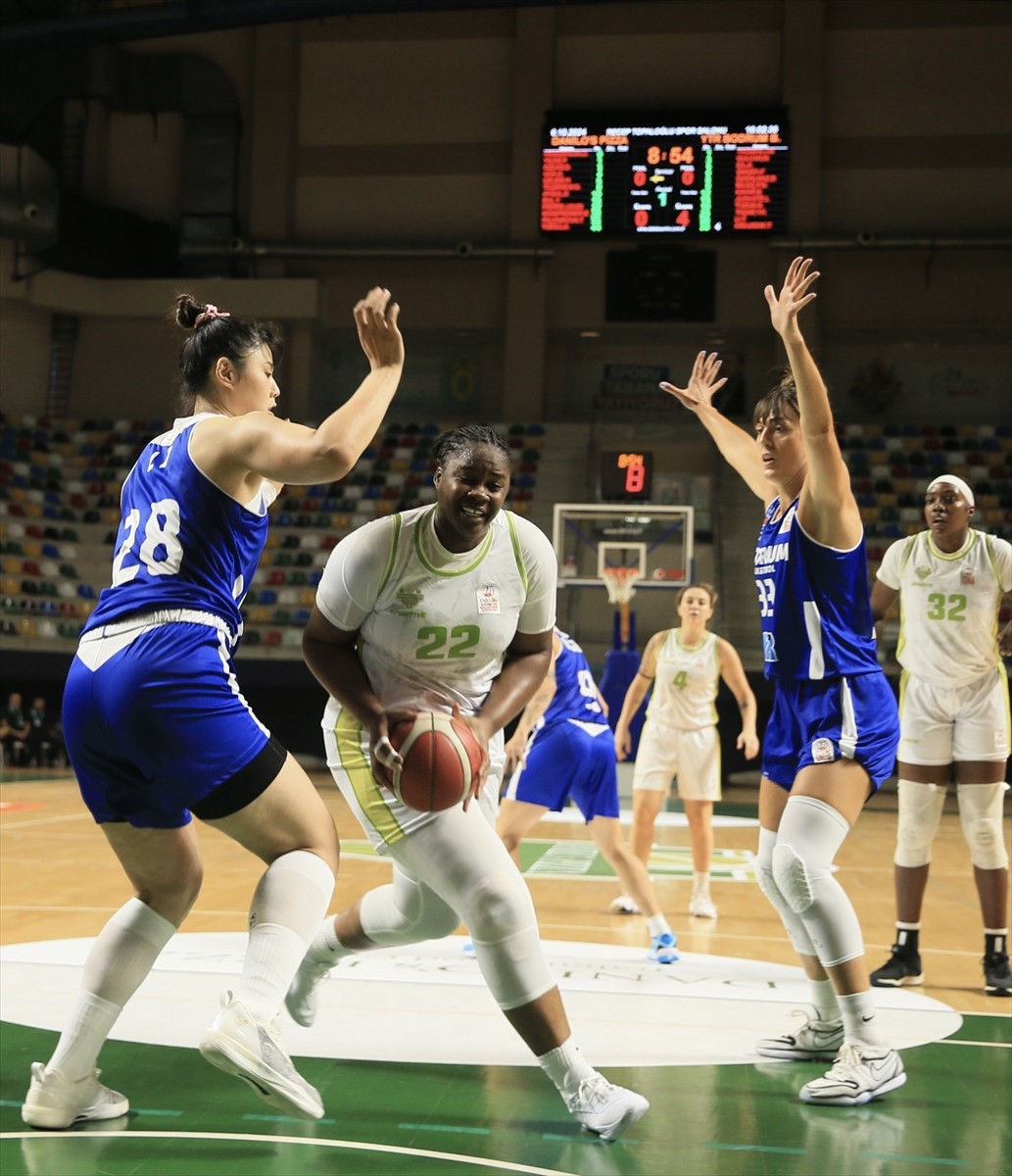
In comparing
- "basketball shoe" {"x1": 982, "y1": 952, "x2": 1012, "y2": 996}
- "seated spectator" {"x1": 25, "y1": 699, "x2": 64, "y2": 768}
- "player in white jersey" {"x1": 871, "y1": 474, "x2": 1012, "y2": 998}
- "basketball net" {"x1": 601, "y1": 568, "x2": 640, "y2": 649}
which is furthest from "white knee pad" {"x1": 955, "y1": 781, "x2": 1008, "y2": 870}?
"seated spectator" {"x1": 25, "y1": 699, "x2": 64, "y2": 768}

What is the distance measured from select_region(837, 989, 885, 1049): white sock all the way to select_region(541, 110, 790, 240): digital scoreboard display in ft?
57.0

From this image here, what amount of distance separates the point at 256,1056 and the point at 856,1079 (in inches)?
76.8

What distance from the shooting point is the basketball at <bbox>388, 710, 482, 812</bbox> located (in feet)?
10.7

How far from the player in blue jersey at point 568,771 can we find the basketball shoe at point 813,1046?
5.72ft

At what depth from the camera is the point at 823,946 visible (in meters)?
3.89

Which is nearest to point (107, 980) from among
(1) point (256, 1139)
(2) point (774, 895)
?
(1) point (256, 1139)

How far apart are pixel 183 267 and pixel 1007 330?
1475 centimetres

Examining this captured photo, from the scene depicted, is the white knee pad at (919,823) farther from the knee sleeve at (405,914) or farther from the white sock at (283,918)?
the white sock at (283,918)

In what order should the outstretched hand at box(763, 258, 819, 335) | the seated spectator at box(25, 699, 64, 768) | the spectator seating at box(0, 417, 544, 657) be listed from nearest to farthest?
the outstretched hand at box(763, 258, 819, 335) < the seated spectator at box(25, 699, 64, 768) < the spectator seating at box(0, 417, 544, 657)

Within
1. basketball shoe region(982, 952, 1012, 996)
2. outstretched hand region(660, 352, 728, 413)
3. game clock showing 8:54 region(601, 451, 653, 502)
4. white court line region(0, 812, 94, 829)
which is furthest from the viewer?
game clock showing 8:54 region(601, 451, 653, 502)

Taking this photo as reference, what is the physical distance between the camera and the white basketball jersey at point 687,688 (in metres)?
7.75

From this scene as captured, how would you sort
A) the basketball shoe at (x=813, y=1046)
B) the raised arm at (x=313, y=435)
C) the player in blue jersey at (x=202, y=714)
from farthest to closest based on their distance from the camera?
1. the basketball shoe at (x=813, y=1046)
2. the player in blue jersey at (x=202, y=714)
3. the raised arm at (x=313, y=435)

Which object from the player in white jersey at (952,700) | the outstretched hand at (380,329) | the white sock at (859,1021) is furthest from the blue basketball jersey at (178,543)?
the player in white jersey at (952,700)

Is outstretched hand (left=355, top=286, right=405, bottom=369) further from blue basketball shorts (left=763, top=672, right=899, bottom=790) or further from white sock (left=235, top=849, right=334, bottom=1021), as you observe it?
blue basketball shorts (left=763, top=672, right=899, bottom=790)
